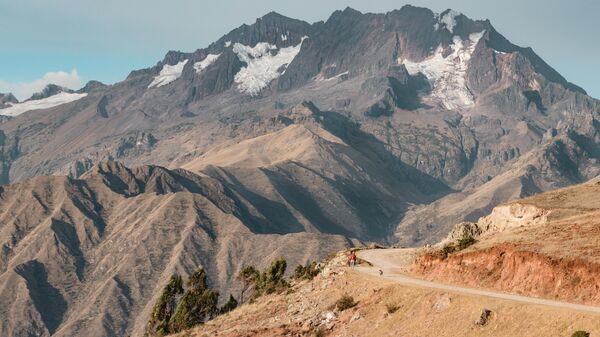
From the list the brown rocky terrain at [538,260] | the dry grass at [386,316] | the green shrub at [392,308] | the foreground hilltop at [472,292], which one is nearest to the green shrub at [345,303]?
the foreground hilltop at [472,292]

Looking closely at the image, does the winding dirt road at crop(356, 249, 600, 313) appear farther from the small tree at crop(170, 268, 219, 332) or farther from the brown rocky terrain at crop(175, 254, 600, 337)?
the small tree at crop(170, 268, 219, 332)

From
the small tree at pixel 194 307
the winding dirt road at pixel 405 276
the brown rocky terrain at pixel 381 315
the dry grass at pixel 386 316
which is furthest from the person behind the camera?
the small tree at pixel 194 307

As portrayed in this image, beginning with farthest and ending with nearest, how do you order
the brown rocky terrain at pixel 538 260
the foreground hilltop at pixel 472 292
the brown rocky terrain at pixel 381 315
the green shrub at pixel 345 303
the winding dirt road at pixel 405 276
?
the green shrub at pixel 345 303, the brown rocky terrain at pixel 538 260, the winding dirt road at pixel 405 276, the foreground hilltop at pixel 472 292, the brown rocky terrain at pixel 381 315

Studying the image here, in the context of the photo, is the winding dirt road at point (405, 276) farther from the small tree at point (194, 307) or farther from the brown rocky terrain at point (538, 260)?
the small tree at point (194, 307)

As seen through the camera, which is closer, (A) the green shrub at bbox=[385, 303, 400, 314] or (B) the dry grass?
(B) the dry grass

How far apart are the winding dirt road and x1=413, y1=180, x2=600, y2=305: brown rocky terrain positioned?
150 cm

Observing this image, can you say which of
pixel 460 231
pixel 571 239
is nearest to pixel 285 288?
pixel 460 231

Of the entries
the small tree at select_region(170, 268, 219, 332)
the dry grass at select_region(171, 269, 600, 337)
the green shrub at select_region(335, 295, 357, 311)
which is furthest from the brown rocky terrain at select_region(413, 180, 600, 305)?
the small tree at select_region(170, 268, 219, 332)

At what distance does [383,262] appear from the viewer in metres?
97.9

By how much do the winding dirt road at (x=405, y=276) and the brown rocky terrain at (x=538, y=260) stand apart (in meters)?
1.50

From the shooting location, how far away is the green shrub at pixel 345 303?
7238 centimetres

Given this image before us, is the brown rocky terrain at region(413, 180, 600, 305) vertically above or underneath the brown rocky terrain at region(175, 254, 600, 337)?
above

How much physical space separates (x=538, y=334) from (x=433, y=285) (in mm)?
19067

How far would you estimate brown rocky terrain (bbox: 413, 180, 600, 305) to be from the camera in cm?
6044
